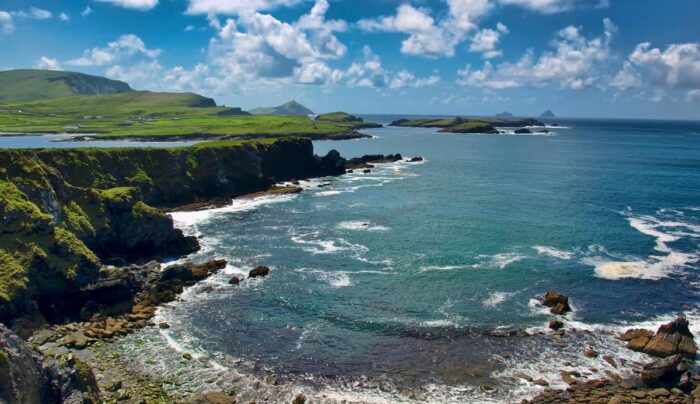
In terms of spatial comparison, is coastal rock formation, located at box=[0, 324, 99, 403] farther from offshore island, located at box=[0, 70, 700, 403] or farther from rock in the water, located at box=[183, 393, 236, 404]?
rock in the water, located at box=[183, 393, 236, 404]

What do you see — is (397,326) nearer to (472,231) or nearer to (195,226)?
(472,231)

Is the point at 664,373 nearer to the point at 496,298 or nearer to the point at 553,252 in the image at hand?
the point at 496,298

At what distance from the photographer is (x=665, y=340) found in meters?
44.0

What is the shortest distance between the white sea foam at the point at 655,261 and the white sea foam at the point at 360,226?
30.5 metres

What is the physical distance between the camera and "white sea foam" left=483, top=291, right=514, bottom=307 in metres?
53.1

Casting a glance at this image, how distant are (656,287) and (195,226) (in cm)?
6480

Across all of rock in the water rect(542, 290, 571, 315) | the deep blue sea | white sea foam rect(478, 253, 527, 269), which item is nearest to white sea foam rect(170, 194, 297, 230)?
the deep blue sea

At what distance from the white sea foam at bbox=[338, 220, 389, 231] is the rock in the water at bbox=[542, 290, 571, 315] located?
32348mm

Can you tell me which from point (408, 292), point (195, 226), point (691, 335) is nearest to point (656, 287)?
point (691, 335)

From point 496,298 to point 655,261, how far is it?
27397 mm

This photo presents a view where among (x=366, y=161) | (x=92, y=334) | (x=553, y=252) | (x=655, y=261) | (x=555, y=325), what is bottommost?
(x=555, y=325)

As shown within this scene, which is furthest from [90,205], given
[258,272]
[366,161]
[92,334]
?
[366,161]

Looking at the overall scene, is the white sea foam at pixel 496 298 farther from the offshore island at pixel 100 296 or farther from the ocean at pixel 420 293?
the offshore island at pixel 100 296

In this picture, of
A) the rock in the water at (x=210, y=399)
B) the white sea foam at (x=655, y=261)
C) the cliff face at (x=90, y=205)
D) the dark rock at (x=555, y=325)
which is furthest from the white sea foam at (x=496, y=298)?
the cliff face at (x=90, y=205)
